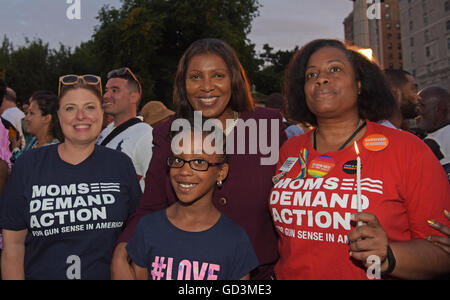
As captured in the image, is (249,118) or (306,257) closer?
(306,257)

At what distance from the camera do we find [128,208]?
2.80 metres

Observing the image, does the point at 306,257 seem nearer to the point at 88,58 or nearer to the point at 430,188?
the point at 430,188

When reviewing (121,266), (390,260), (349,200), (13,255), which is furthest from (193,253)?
(13,255)

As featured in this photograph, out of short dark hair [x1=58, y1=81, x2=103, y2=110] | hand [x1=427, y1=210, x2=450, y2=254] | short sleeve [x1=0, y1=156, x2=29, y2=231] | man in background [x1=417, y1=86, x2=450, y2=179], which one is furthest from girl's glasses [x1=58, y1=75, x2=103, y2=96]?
man in background [x1=417, y1=86, x2=450, y2=179]

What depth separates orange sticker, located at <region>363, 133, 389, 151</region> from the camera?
2312 mm

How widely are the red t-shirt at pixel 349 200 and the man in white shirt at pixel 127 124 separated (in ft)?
7.12

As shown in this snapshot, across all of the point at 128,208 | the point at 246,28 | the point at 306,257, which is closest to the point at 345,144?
the point at 306,257

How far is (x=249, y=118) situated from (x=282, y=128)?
30 cm

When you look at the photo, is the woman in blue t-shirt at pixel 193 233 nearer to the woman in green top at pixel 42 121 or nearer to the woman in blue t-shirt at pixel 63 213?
the woman in blue t-shirt at pixel 63 213

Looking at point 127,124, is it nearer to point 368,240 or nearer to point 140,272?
point 140,272

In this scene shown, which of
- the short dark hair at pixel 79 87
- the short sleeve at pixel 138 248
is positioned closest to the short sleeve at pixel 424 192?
the short sleeve at pixel 138 248

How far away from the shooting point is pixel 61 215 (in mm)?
2559

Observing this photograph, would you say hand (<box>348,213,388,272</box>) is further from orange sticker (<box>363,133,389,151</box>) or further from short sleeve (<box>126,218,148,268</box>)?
short sleeve (<box>126,218,148,268</box>)
